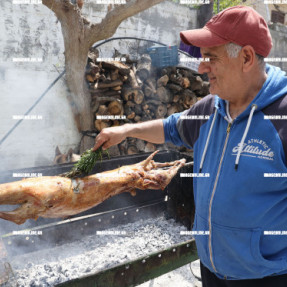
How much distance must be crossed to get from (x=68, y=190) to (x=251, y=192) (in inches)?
62.0

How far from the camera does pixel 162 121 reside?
9.00 ft

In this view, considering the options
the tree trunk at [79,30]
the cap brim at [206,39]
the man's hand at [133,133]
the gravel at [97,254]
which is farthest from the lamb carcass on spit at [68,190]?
the tree trunk at [79,30]

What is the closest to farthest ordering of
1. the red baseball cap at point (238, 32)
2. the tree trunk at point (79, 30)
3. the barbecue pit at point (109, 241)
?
1. the red baseball cap at point (238, 32)
2. the barbecue pit at point (109, 241)
3. the tree trunk at point (79, 30)

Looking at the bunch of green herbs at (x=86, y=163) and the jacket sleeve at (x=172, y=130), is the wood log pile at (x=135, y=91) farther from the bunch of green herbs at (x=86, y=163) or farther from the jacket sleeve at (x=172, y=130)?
the jacket sleeve at (x=172, y=130)

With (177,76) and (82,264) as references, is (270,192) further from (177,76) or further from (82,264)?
(177,76)

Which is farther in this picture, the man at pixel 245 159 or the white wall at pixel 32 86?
the white wall at pixel 32 86

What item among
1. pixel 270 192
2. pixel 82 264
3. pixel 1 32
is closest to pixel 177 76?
pixel 1 32

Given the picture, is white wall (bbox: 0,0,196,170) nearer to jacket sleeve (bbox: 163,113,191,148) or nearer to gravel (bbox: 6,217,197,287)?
gravel (bbox: 6,217,197,287)

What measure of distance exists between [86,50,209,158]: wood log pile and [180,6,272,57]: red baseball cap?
4.55m

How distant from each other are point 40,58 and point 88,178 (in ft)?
14.7

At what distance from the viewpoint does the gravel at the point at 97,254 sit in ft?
9.52

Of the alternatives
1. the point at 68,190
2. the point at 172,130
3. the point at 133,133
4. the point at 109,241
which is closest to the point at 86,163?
the point at 68,190

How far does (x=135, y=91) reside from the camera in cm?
665

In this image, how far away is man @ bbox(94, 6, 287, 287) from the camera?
5.71ft
